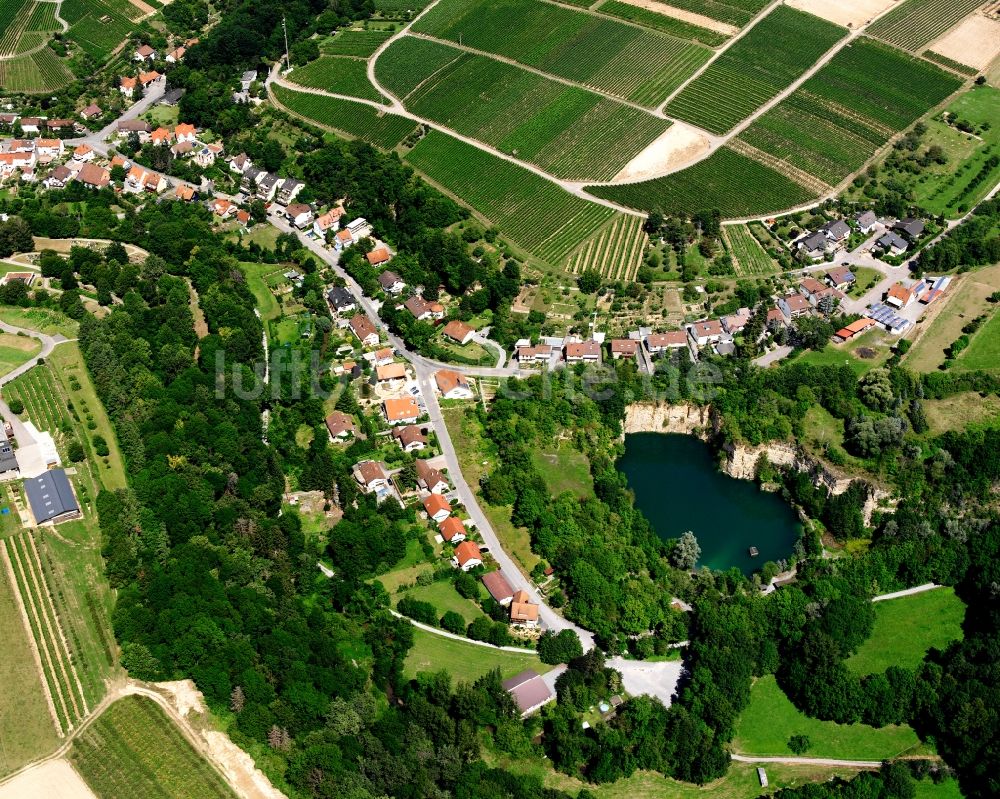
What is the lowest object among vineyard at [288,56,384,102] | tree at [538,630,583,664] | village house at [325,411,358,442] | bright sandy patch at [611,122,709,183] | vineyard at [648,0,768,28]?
tree at [538,630,583,664]

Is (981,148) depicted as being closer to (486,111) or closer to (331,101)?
(486,111)

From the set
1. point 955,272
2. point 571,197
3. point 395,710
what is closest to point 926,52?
point 955,272

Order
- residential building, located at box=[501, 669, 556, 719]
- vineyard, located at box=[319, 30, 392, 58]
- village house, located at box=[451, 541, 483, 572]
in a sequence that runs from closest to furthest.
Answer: residential building, located at box=[501, 669, 556, 719] → village house, located at box=[451, 541, 483, 572] → vineyard, located at box=[319, 30, 392, 58]

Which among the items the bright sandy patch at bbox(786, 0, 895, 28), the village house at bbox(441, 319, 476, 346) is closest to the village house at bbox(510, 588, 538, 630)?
the village house at bbox(441, 319, 476, 346)

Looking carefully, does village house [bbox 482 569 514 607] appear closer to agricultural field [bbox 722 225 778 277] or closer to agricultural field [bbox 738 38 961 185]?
agricultural field [bbox 722 225 778 277]

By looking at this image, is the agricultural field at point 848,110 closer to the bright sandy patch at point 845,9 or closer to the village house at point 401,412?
the bright sandy patch at point 845,9

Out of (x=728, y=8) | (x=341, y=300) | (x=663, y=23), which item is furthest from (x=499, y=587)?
(x=728, y=8)

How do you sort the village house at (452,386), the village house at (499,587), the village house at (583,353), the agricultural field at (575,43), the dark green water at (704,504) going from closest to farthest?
1. the village house at (499,587)
2. the dark green water at (704,504)
3. the village house at (452,386)
4. the village house at (583,353)
5. the agricultural field at (575,43)

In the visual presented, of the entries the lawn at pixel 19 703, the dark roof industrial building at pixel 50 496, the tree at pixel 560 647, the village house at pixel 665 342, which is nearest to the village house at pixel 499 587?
the tree at pixel 560 647
